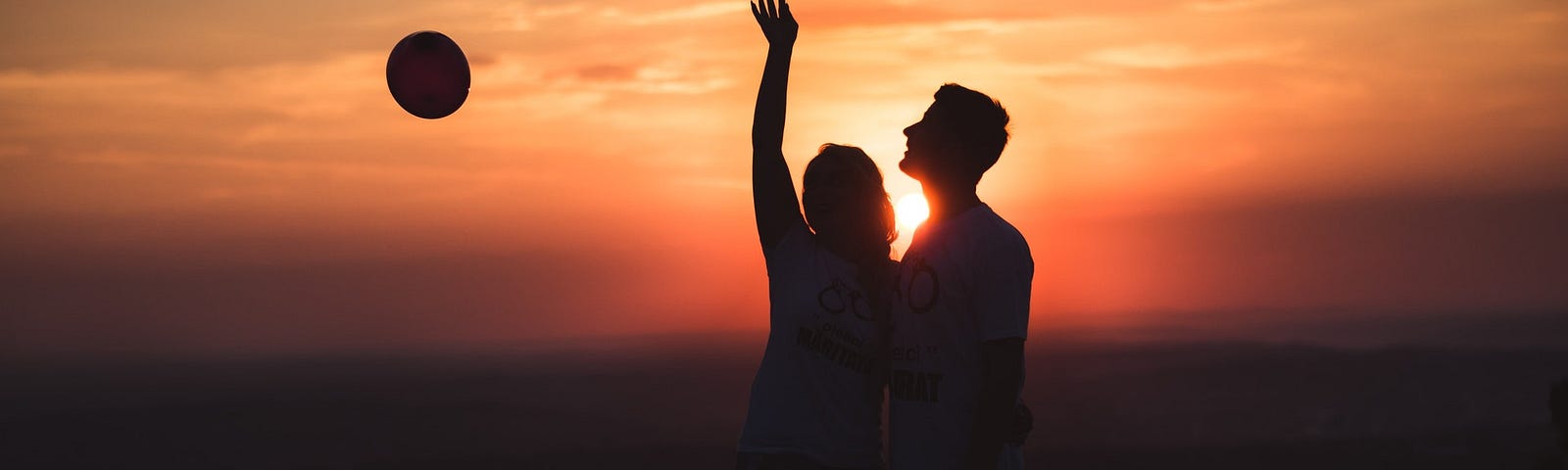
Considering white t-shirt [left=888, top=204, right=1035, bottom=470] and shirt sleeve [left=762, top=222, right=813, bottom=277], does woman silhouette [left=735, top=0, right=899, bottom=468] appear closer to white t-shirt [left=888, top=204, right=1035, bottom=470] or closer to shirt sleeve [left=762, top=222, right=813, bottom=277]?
shirt sleeve [left=762, top=222, right=813, bottom=277]

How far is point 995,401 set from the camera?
4.84m

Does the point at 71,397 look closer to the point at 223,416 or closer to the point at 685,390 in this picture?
the point at 223,416

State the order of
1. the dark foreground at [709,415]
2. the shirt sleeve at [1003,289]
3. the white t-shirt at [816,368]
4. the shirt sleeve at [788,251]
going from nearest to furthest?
the shirt sleeve at [1003,289] → the white t-shirt at [816,368] → the shirt sleeve at [788,251] → the dark foreground at [709,415]

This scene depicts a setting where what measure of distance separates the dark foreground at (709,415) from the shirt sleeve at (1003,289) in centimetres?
7184

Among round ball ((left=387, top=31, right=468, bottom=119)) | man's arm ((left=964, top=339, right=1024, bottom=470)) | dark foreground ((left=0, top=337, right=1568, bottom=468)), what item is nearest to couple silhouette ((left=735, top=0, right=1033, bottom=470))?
man's arm ((left=964, top=339, right=1024, bottom=470))

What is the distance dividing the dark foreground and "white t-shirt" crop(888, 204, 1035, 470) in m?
71.8

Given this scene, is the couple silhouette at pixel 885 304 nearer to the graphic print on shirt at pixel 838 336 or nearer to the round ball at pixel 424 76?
the graphic print on shirt at pixel 838 336

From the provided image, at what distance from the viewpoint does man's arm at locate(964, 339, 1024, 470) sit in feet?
15.9

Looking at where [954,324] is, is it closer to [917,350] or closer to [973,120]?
[917,350]

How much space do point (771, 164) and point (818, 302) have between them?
0.56 meters

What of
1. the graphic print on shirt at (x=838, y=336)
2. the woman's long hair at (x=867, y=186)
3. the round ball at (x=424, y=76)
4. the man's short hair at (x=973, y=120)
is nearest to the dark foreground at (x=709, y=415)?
the round ball at (x=424, y=76)

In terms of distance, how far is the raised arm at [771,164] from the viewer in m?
5.42

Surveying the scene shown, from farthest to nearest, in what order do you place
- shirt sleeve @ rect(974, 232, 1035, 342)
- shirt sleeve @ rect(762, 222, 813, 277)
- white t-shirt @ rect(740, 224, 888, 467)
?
shirt sleeve @ rect(762, 222, 813, 277), white t-shirt @ rect(740, 224, 888, 467), shirt sleeve @ rect(974, 232, 1035, 342)

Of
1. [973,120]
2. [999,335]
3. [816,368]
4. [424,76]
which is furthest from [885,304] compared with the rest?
[424,76]
